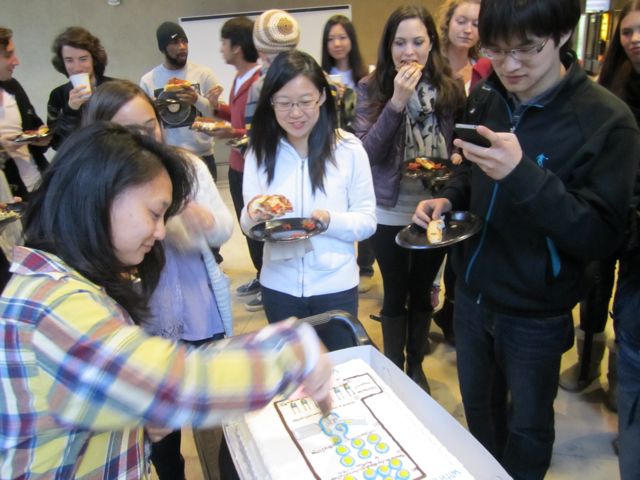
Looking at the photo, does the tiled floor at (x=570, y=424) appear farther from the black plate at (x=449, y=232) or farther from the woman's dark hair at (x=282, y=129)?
the woman's dark hair at (x=282, y=129)

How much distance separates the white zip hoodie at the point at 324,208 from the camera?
5.77 feet

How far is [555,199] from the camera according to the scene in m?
1.11

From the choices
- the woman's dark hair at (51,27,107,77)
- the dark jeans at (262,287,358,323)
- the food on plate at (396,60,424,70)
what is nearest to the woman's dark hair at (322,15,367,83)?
the food on plate at (396,60,424,70)

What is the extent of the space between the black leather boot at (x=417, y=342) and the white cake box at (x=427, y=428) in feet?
4.13

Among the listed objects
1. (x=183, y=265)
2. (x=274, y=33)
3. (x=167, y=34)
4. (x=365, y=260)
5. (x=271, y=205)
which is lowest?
(x=365, y=260)

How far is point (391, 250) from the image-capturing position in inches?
86.0

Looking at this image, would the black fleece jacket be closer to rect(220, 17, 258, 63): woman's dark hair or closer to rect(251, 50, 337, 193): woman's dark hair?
rect(251, 50, 337, 193): woman's dark hair

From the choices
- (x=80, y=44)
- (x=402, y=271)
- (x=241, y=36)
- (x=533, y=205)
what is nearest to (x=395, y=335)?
(x=402, y=271)

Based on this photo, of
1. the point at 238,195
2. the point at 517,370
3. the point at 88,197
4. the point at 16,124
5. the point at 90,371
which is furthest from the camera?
the point at 238,195

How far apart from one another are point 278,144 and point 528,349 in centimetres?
110

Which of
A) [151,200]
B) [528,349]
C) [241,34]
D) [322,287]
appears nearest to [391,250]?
[322,287]

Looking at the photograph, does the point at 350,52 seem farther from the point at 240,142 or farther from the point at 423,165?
the point at 423,165

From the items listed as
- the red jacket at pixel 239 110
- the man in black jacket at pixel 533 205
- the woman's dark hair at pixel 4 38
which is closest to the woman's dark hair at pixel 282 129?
the man in black jacket at pixel 533 205

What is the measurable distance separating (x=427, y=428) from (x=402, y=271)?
1.26 metres
